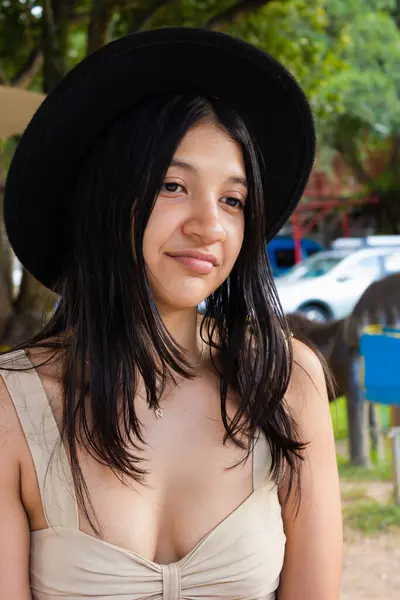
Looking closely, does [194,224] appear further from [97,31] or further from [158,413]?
[97,31]

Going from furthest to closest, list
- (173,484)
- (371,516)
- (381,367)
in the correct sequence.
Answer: (381,367) → (371,516) → (173,484)

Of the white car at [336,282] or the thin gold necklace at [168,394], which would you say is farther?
the white car at [336,282]

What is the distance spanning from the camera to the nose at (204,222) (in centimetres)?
130

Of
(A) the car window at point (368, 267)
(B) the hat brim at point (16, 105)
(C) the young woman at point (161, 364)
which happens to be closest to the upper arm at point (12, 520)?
(C) the young woman at point (161, 364)

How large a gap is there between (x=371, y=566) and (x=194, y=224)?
3475mm

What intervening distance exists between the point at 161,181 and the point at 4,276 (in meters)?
6.93

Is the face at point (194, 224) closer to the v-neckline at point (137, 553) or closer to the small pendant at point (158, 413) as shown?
the small pendant at point (158, 413)

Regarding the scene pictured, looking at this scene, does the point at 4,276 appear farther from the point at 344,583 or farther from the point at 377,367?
the point at 344,583

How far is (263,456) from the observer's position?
1.42 meters

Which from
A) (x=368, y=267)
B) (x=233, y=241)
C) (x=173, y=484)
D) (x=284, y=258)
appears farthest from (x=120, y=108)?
(x=284, y=258)

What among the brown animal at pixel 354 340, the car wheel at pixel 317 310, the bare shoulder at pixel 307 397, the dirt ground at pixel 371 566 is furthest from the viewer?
the car wheel at pixel 317 310

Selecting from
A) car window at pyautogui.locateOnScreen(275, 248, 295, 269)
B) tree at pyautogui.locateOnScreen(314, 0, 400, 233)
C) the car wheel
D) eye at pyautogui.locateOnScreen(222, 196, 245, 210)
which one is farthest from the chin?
car window at pyautogui.locateOnScreen(275, 248, 295, 269)

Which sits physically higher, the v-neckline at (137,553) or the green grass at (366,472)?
the v-neckline at (137,553)

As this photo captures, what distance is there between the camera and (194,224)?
1.30 metres
